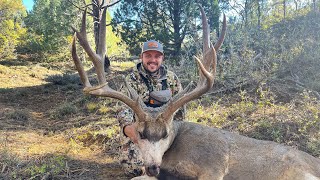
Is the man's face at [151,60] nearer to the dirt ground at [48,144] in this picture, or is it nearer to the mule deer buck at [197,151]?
the mule deer buck at [197,151]

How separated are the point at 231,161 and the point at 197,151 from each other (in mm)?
494

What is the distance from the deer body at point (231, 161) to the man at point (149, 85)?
80 centimetres

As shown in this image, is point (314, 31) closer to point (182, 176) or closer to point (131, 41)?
point (131, 41)

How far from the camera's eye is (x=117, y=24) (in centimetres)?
1655

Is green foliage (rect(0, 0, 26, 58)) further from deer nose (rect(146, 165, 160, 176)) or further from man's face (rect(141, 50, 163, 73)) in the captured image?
deer nose (rect(146, 165, 160, 176))

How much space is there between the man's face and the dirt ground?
1847mm

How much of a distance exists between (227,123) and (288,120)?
1.23 m

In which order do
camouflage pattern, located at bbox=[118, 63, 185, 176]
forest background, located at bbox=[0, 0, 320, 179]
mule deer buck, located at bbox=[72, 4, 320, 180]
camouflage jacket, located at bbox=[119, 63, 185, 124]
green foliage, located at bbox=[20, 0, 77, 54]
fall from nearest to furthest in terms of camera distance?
mule deer buck, located at bbox=[72, 4, 320, 180], camouflage pattern, located at bbox=[118, 63, 185, 176], camouflage jacket, located at bbox=[119, 63, 185, 124], forest background, located at bbox=[0, 0, 320, 179], green foliage, located at bbox=[20, 0, 77, 54]

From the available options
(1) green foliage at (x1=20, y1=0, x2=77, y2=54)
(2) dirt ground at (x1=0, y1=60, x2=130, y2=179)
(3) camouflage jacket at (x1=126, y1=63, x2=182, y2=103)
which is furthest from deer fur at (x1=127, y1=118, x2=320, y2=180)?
(1) green foliage at (x1=20, y1=0, x2=77, y2=54)

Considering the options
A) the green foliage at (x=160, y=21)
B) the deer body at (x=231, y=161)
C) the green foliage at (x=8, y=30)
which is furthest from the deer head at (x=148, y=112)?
the green foliage at (x=8, y=30)

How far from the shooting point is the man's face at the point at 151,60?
5453mm

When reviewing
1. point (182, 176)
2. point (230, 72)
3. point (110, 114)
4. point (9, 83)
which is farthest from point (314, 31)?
point (9, 83)

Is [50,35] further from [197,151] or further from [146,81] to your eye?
[197,151]

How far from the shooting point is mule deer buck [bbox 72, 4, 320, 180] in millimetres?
4180
